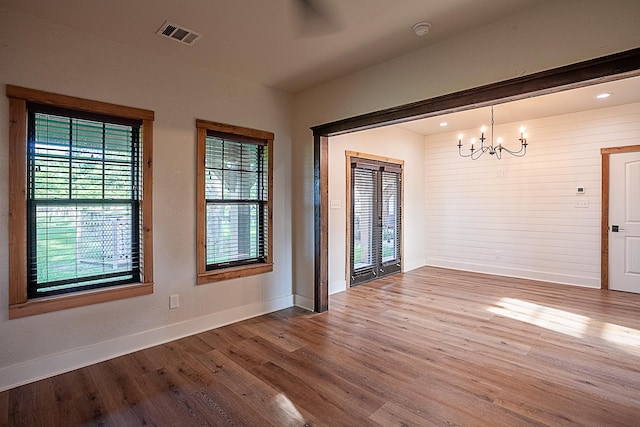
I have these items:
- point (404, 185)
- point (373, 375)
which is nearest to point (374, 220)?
point (404, 185)

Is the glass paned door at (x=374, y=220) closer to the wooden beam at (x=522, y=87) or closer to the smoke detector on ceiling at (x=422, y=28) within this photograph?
the wooden beam at (x=522, y=87)

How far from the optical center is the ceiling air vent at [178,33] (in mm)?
2715

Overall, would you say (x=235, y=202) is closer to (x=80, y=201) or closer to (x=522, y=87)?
(x=80, y=201)

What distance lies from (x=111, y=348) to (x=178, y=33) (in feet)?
9.32

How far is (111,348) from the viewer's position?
9.67ft

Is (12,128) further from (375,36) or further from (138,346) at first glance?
(375,36)

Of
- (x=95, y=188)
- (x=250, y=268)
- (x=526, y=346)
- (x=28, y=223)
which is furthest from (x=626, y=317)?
(x=28, y=223)

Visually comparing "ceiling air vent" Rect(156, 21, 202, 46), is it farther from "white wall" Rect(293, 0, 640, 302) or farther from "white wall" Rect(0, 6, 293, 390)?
"white wall" Rect(293, 0, 640, 302)

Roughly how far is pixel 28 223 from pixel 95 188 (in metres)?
0.54

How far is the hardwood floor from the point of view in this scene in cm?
215

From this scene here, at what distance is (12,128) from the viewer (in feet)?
8.16

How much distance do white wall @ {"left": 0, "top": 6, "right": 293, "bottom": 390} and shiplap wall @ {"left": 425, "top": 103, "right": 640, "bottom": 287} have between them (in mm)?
3987

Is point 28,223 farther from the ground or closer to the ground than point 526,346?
farther from the ground

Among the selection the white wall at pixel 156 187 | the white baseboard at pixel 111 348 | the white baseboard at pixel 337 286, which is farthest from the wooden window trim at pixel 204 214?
the white baseboard at pixel 337 286
